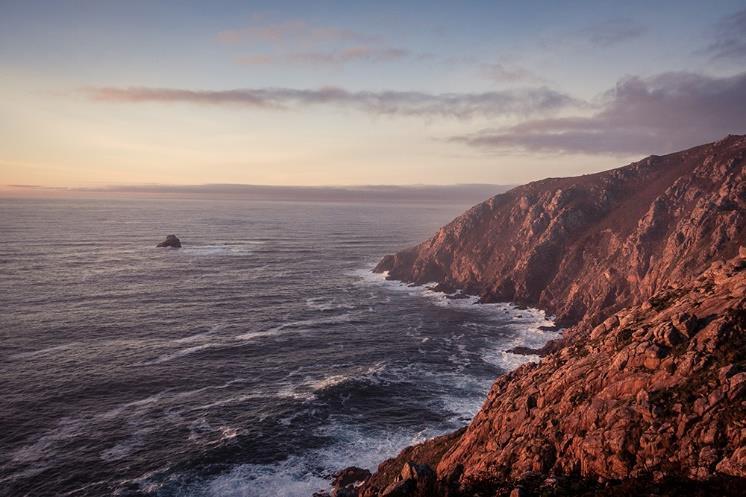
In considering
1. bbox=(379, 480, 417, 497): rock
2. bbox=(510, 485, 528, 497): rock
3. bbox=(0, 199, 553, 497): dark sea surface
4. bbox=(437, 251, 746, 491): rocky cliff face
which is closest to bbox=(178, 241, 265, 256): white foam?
bbox=(0, 199, 553, 497): dark sea surface

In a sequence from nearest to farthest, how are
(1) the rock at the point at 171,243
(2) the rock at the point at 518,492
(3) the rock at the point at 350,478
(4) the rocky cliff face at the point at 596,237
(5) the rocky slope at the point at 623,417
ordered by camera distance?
(5) the rocky slope at the point at 623,417, (2) the rock at the point at 518,492, (3) the rock at the point at 350,478, (4) the rocky cliff face at the point at 596,237, (1) the rock at the point at 171,243

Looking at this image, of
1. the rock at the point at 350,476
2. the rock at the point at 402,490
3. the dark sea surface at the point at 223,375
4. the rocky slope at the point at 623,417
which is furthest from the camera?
the dark sea surface at the point at 223,375

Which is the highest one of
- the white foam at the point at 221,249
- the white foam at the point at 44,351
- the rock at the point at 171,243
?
the rock at the point at 171,243

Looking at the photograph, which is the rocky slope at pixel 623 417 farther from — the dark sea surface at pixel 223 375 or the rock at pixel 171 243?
the rock at pixel 171 243

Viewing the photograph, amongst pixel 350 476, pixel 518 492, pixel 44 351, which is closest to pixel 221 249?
pixel 44 351

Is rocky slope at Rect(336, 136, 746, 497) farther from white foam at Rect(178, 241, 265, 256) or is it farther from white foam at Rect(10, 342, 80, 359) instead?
white foam at Rect(178, 241, 265, 256)

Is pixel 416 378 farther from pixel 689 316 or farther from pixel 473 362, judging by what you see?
pixel 689 316

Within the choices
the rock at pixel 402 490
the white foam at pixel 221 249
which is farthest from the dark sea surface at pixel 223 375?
the white foam at pixel 221 249

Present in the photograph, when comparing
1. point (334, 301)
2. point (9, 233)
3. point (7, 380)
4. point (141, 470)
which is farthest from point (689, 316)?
point (9, 233)
